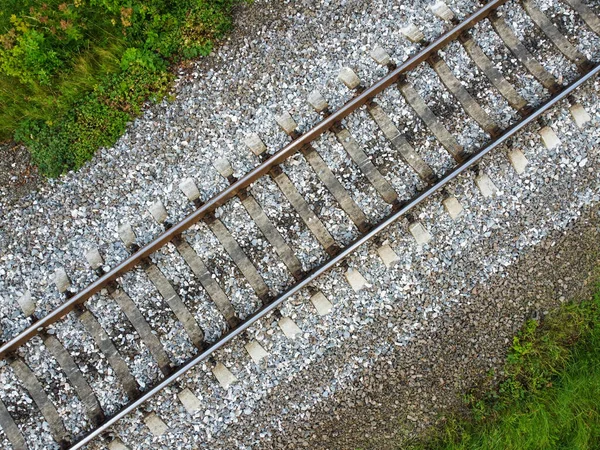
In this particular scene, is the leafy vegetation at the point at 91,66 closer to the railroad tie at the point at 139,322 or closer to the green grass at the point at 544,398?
the railroad tie at the point at 139,322

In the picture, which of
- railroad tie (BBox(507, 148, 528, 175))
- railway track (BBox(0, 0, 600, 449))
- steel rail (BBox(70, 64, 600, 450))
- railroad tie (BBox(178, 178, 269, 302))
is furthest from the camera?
railroad tie (BBox(507, 148, 528, 175))

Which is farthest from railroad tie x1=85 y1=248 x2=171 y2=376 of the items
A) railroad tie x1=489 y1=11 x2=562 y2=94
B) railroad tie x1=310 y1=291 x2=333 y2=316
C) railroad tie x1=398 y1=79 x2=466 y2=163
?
railroad tie x1=489 y1=11 x2=562 y2=94

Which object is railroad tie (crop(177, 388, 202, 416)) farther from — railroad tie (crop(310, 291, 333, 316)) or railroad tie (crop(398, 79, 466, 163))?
railroad tie (crop(398, 79, 466, 163))

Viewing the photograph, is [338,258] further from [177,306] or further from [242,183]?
[177,306]

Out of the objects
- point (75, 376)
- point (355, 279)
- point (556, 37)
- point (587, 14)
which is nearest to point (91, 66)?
point (75, 376)

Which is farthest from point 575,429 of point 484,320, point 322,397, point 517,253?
point 322,397

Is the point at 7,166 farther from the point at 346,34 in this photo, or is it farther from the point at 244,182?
the point at 346,34
